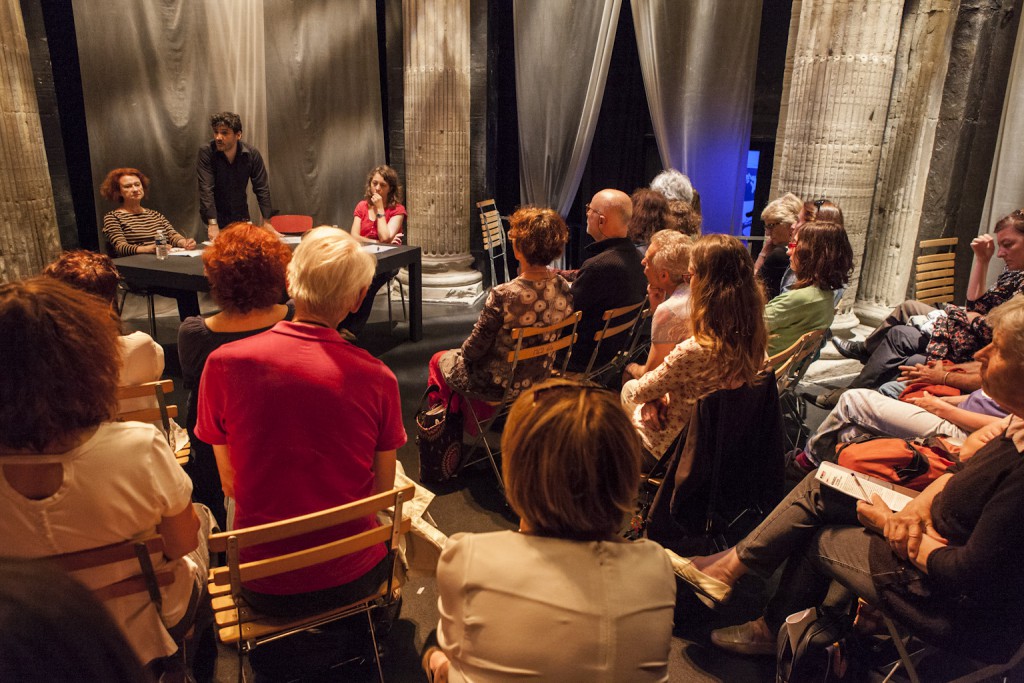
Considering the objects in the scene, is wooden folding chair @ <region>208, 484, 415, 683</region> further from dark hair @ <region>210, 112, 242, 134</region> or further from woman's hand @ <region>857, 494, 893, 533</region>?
dark hair @ <region>210, 112, 242, 134</region>

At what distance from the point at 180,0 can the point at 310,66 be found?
1289 mm

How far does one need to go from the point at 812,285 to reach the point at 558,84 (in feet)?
13.2

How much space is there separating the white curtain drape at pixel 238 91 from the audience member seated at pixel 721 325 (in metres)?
5.32

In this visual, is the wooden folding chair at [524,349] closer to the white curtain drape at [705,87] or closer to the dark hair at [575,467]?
the dark hair at [575,467]

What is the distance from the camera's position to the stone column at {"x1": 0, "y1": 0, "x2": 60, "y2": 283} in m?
4.27

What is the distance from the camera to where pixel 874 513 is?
195 cm

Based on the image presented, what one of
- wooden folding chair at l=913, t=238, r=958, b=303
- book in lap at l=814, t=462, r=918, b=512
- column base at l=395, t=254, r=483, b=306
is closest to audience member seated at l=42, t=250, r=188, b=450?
book in lap at l=814, t=462, r=918, b=512

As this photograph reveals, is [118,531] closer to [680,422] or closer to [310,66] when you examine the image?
[680,422]

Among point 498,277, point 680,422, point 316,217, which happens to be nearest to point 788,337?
point 680,422

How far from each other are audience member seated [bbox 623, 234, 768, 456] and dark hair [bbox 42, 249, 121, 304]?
221 cm

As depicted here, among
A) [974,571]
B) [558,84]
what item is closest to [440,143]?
[558,84]

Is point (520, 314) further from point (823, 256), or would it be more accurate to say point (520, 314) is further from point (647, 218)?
point (647, 218)

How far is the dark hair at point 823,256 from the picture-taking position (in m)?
3.35

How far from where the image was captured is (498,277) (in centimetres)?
766
